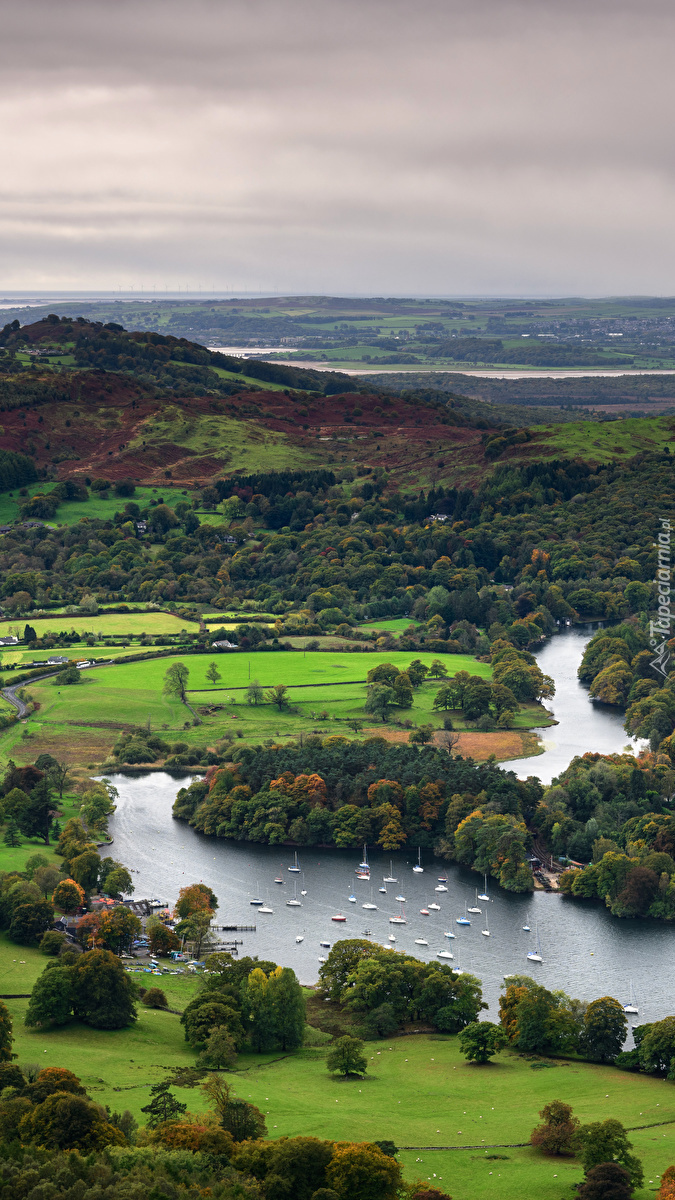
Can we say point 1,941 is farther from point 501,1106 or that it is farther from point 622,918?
point 622,918

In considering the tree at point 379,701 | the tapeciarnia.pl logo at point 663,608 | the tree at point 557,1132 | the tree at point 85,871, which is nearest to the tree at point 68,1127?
the tree at point 557,1132

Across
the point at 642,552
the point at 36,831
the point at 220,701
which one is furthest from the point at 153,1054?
the point at 642,552

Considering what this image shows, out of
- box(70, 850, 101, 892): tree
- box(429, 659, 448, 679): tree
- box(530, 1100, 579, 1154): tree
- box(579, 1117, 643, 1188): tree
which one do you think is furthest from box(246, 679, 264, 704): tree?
box(579, 1117, 643, 1188): tree

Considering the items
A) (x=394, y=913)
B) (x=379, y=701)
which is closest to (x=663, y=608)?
(x=379, y=701)

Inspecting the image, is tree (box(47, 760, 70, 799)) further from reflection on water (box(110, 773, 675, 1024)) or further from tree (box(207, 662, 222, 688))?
tree (box(207, 662, 222, 688))

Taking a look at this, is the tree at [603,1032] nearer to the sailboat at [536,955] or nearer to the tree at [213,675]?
the sailboat at [536,955]

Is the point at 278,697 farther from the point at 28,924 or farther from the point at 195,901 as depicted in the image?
the point at 28,924
